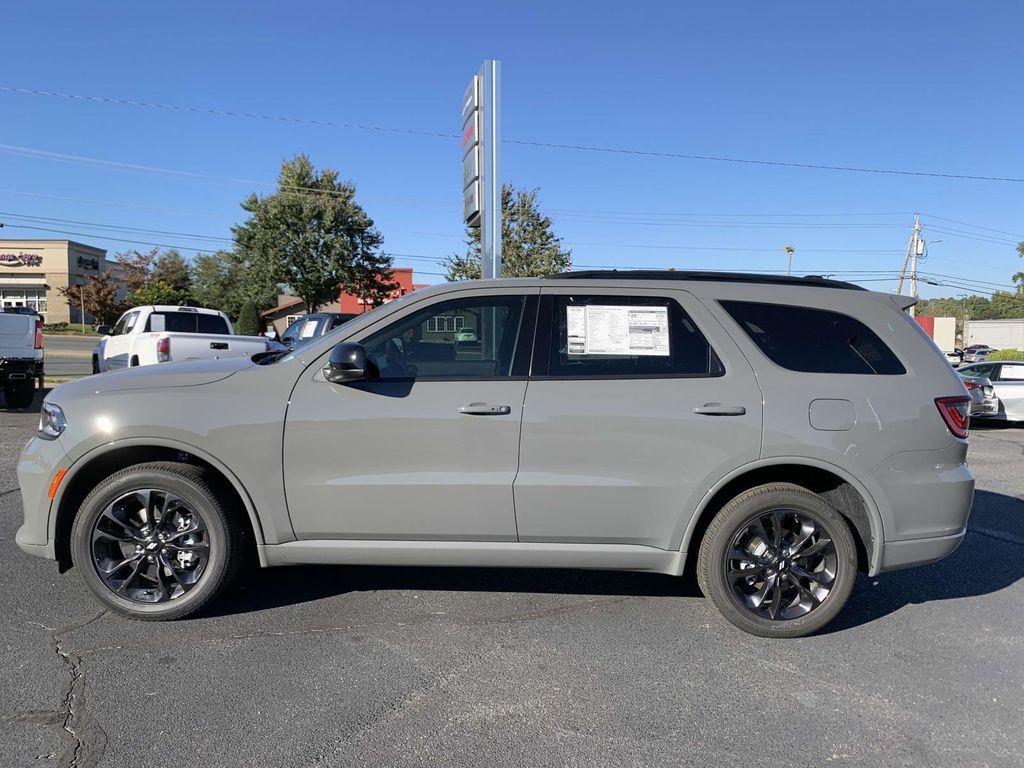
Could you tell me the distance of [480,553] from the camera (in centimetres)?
366

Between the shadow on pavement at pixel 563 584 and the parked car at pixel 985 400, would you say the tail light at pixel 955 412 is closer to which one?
the shadow on pavement at pixel 563 584

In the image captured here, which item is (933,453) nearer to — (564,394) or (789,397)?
(789,397)

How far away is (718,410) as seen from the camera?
3.56m

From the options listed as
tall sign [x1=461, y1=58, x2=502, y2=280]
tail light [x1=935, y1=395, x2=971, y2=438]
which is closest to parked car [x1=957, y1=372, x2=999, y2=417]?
tall sign [x1=461, y1=58, x2=502, y2=280]

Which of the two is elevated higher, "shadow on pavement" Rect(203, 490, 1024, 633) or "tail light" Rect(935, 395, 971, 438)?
"tail light" Rect(935, 395, 971, 438)

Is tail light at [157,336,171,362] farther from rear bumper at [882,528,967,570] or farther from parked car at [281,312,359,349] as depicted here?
rear bumper at [882,528,967,570]

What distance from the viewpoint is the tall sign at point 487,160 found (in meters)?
11.2

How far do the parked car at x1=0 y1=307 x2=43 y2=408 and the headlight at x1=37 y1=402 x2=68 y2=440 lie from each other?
355 inches

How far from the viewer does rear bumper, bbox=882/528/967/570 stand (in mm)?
A: 3654

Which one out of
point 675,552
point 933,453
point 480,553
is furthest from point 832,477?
point 480,553

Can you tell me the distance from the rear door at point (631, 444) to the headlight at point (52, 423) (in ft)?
7.83

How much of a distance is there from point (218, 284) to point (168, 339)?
54.1m

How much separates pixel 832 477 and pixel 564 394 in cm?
150

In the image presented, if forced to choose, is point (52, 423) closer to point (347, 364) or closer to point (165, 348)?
point (347, 364)
